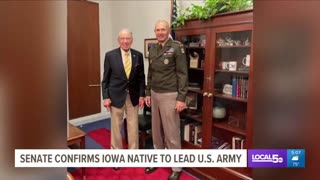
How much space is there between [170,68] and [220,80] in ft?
1.19

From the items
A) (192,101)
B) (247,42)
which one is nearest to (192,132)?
(192,101)

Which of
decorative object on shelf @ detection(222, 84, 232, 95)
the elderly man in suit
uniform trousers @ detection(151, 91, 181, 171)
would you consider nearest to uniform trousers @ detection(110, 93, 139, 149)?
the elderly man in suit

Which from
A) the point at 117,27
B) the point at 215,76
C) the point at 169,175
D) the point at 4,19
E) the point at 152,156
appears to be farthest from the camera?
the point at 117,27

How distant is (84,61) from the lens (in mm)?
2639

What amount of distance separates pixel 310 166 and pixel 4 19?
61 cm

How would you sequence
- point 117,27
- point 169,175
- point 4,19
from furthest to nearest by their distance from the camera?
point 117,27
point 169,175
point 4,19

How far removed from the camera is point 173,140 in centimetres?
170

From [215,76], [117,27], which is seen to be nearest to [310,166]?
[215,76]

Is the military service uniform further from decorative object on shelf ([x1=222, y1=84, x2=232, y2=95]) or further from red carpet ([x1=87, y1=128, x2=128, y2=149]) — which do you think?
red carpet ([x1=87, y1=128, x2=128, y2=149])

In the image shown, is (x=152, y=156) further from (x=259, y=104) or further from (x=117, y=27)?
(x=117, y=27)

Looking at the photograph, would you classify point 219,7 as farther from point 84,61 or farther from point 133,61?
point 84,61

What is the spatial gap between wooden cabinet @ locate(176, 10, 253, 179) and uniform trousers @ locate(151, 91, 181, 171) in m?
0.21

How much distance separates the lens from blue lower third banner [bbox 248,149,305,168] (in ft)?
1.45

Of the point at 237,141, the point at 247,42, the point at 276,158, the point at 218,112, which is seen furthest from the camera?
the point at 218,112
